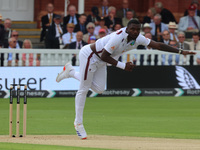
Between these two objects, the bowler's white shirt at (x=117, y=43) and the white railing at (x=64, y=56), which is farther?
the white railing at (x=64, y=56)

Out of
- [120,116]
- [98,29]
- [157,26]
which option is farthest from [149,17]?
[120,116]

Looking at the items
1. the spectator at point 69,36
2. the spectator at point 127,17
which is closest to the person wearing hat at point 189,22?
the spectator at point 127,17

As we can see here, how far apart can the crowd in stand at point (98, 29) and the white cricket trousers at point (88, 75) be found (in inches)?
313

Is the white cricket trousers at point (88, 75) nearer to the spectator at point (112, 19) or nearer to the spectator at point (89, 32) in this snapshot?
the spectator at point (89, 32)

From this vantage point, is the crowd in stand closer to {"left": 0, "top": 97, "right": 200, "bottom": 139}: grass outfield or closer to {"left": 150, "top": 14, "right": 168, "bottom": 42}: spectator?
{"left": 150, "top": 14, "right": 168, "bottom": 42}: spectator

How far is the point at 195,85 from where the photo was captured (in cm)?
2008

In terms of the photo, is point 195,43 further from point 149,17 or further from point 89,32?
point 89,32

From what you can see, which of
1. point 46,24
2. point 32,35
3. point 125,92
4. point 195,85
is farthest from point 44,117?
point 32,35

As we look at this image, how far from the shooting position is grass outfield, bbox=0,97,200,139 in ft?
42.8

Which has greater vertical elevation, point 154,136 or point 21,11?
point 21,11

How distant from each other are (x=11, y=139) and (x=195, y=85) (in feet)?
32.6

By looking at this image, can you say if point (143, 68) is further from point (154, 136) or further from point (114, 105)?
point (154, 136)

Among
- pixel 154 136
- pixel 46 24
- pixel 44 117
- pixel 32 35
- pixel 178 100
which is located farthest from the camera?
pixel 32 35

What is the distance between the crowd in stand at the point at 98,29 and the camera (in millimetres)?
20422
